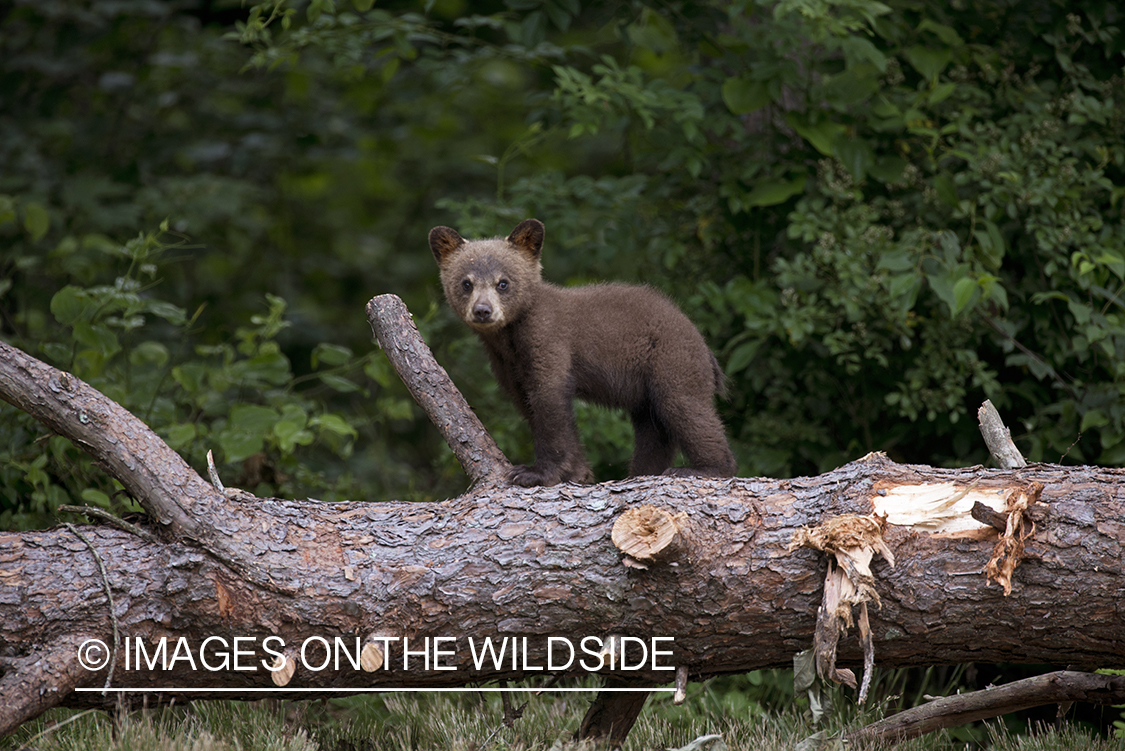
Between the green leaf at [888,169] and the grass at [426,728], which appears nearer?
the grass at [426,728]

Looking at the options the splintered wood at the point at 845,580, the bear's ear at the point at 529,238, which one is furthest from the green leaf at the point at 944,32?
the splintered wood at the point at 845,580

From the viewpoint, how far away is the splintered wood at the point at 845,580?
9.95 ft

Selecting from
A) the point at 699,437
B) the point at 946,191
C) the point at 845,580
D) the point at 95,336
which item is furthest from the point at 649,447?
the point at 95,336

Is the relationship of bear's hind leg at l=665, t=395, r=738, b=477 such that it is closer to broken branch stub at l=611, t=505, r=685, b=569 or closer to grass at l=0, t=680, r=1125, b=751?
grass at l=0, t=680, r=1125, b=751

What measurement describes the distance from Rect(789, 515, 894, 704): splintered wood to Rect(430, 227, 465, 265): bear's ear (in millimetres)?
2583

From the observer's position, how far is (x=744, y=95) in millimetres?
5164

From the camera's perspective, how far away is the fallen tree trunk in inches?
123

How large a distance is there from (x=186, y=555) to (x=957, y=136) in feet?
15.4

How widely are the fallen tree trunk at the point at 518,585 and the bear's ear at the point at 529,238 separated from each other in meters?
1.92

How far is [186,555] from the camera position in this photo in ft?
10.3

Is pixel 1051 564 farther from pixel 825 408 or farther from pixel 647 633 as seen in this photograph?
pixel 825 408

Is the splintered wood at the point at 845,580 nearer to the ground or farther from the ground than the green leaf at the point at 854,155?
nearer to the ground

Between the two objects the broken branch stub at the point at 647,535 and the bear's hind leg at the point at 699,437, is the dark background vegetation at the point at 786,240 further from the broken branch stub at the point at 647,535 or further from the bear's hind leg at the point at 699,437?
the broken branch stub at the point at 647,535

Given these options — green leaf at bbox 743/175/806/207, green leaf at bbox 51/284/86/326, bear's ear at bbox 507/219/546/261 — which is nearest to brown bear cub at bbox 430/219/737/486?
bear's ear at bbox 507/219/546/261
